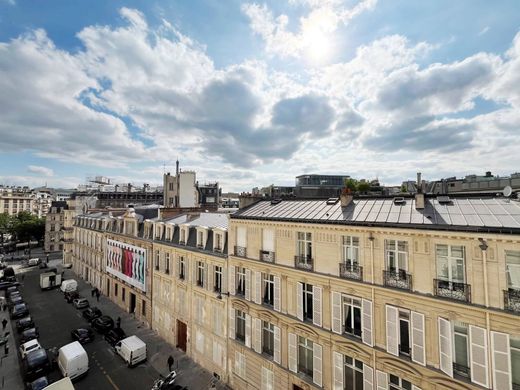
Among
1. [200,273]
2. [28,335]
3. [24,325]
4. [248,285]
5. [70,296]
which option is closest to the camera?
[248,285]

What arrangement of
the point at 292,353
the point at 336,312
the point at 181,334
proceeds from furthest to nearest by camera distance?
the point at 181,334 < the point at 292,353 < the point at 336,312

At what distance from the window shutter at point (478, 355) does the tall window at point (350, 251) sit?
548 cm

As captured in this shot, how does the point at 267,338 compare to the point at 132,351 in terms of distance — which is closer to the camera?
the point at 267,338

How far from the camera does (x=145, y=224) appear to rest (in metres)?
33.1

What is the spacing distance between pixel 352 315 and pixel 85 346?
2847 centimetres

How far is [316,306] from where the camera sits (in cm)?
1653

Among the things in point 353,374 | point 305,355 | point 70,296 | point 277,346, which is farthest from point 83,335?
point 353,374

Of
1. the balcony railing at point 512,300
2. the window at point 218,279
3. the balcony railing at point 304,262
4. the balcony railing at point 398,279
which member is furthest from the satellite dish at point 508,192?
the window at point 218,279

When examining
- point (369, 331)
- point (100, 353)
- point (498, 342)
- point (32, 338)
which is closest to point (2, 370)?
point (32, 338)

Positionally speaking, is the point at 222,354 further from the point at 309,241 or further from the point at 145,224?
the point at 145,224

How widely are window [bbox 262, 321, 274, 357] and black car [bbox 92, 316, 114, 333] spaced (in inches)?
836

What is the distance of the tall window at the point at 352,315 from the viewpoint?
14.9 m

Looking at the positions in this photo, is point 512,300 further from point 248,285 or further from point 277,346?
point 248,285

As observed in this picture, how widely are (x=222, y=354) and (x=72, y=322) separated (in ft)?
77.8
